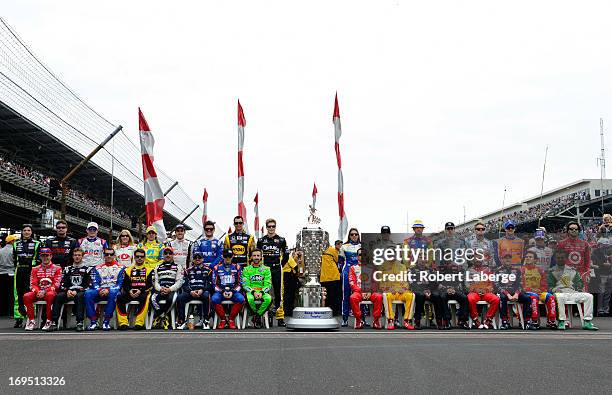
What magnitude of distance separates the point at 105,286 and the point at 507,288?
7.77 m

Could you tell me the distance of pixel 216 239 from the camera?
14.5 m

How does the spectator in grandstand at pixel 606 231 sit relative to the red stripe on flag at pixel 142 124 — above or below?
below

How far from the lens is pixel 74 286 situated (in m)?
13.3

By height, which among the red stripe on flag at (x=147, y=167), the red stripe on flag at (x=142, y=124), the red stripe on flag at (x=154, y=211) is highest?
the red stripe on flag at (x=142, y=124)

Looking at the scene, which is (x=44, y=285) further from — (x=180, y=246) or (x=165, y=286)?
(x=180, y=246)

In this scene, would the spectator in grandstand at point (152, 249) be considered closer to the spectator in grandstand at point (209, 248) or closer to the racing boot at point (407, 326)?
the spectator in grandstand at point (209, 248)

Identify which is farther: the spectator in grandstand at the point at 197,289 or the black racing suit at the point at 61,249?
the black racing suit at the point at 61,249

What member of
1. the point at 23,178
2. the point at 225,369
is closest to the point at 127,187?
the point at 23,178

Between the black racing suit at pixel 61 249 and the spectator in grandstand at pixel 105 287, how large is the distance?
1.00 m

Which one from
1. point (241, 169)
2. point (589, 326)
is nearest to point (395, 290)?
point (589, 326)

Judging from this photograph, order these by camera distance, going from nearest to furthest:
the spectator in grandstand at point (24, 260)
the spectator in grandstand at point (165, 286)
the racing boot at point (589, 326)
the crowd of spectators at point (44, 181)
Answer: the racing boot at point (589, 326)
the spectator in grandstand at point (165, 286)
the spectator in grandstand at point (24, 260)
the crowd of spectators at point (44, 181)

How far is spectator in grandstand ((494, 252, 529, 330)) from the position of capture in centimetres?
1341

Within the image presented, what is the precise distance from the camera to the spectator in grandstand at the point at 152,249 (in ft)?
46.6

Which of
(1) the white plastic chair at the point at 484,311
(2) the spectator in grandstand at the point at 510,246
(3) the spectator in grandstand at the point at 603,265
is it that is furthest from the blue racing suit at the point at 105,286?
(3) the spectator in grandstand at the point at 603,265
